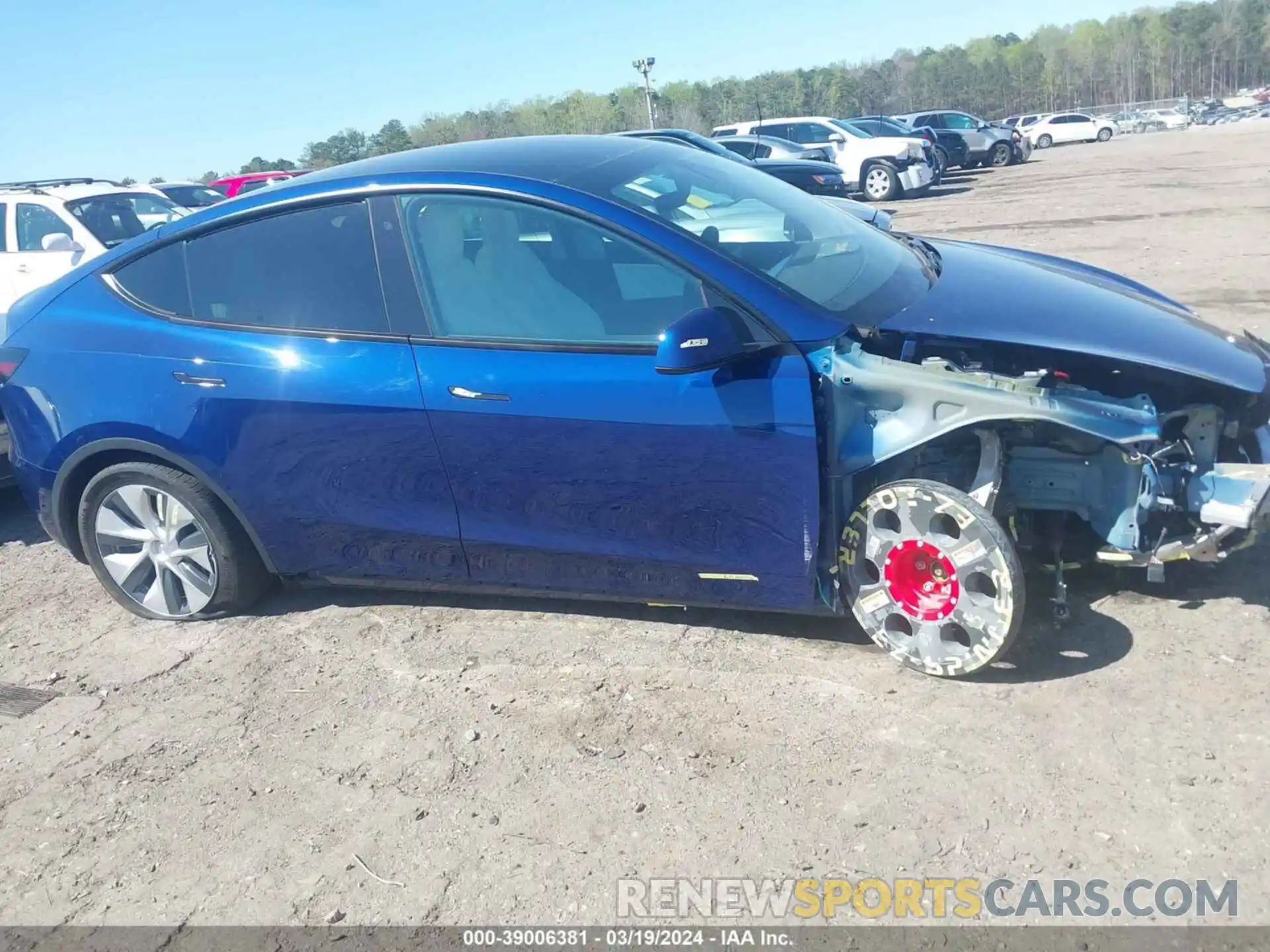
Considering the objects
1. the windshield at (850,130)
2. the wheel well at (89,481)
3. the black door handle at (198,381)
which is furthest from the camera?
the windshield at (850,130)

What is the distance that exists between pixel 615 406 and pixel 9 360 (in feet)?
8.69

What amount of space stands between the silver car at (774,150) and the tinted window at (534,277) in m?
16.4

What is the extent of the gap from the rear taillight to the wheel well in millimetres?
486

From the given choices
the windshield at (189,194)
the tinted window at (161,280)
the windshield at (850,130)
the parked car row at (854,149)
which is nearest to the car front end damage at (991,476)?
the tinted window at (161,280)

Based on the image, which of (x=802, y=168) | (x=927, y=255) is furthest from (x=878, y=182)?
(x=927, y=255)

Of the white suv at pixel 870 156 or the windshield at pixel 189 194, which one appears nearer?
the windshield at pixel 189 194

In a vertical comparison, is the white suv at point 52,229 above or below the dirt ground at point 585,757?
above

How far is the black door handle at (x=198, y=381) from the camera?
3746 mm

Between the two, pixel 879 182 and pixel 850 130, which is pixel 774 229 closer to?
pixel 879 182

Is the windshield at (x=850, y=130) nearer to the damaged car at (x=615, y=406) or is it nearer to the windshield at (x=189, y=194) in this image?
the windshield at (x=189, y=194)

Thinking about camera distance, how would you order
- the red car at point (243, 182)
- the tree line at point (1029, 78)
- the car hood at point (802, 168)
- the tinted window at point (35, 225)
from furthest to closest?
the tree line at point (1029, 78) < the red car at point (243, 182) < the car hood at point (802, 168) < the tinted window at point (35, 225)

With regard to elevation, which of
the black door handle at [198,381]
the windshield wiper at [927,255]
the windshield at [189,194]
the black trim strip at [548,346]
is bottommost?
the black door handle at [198,381]

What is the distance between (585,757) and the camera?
10.1ft

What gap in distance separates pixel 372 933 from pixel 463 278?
2.07m
